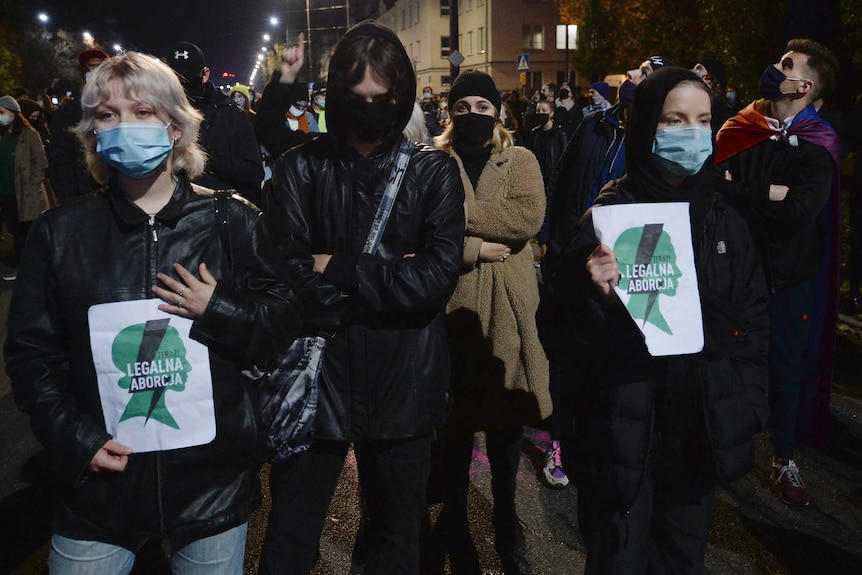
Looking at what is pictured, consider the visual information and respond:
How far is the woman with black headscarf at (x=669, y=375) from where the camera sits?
7.87 ft

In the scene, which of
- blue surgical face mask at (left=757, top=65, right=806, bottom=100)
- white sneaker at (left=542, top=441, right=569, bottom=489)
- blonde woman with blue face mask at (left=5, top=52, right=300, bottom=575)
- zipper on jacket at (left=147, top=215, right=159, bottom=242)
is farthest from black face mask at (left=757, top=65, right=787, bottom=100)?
zipper on jacket at (left=147, top=215, right=159, bottom=242)

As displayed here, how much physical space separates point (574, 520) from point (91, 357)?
110 inches

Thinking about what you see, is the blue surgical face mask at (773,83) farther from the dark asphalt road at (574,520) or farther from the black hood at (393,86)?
the black hood at (393,86)

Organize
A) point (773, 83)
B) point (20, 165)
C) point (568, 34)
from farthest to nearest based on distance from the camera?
point (568, 34), point (20, 165), point (773, 83)

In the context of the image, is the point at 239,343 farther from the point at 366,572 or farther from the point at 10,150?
the point at 10,150

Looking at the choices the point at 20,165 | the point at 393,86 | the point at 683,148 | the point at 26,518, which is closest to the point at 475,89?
the point at 393,86

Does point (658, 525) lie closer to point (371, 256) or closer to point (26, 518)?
point (371, 256)

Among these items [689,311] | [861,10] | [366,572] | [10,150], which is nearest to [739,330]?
[689,311]

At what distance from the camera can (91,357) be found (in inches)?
78.6

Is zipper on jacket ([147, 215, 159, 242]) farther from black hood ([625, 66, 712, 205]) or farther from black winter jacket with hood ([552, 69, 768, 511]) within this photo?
black hood ([625, 66, 712, 205])

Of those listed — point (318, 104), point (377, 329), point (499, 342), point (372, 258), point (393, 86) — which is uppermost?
point (318, 104)

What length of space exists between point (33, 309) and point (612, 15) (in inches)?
1273

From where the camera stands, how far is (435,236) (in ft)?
8.39

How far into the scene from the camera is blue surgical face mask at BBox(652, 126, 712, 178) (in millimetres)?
2385
